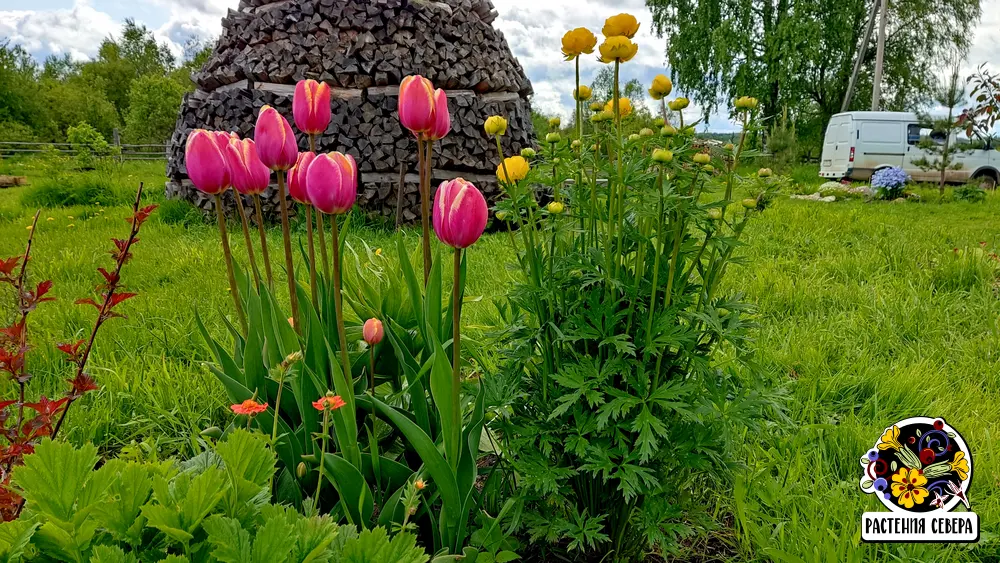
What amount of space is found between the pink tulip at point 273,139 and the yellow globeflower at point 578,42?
536 mm

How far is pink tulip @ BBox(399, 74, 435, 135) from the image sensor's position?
1.00 meters

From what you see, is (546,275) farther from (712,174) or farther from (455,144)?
(455,144)

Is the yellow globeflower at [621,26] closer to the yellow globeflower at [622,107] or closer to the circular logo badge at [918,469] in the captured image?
the yellow globeflower at [622,107]

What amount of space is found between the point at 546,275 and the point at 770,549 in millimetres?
690

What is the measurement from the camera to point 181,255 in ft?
12.1

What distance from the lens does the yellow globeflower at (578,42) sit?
113 centimetres

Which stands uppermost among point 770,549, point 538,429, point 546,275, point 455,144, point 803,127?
point 803,127

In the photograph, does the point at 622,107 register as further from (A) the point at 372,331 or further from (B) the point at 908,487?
(B) the point at 908,487

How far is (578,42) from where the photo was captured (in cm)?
114

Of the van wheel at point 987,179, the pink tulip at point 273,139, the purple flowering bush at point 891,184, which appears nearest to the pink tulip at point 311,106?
the pink tulip at point 273,139

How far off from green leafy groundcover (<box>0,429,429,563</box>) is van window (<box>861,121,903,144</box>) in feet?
48.0

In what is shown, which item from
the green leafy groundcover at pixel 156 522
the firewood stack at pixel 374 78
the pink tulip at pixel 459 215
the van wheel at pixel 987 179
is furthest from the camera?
the van wheel at pixel 987 179

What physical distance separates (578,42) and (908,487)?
120 cm

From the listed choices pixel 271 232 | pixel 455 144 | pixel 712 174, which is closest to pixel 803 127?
pixel 455 144
